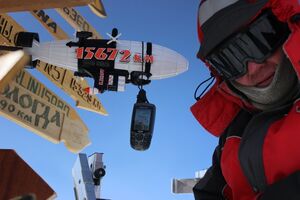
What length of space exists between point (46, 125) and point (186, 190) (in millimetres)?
1614

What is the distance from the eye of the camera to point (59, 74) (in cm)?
435

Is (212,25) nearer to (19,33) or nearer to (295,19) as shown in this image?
(295,19)

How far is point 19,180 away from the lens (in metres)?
0.98

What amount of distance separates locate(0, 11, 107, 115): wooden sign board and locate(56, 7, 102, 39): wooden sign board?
0.15 metres

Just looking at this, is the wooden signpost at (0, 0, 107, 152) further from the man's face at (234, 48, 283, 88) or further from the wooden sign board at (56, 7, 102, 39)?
the man's face at (234, 48, 283, 88)

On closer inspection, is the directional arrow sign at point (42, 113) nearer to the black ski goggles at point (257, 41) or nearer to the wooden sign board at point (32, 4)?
the wooden sign board at point (32, 4)

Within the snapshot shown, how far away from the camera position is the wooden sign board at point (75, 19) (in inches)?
176

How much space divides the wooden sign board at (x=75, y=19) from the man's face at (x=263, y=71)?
3.13m

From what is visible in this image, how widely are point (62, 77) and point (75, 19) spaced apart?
68cm

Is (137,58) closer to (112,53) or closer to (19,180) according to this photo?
(112,53)

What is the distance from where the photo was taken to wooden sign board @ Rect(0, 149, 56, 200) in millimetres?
970

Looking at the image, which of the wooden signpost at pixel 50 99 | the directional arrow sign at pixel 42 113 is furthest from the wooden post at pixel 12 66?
the directional arrow sign at pixel 42 113

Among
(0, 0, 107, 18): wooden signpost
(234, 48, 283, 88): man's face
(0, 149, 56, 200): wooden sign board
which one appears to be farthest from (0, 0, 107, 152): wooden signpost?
(0, 149, 56, 200): wooden sign board

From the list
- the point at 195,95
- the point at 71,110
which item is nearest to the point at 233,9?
the point at 195,95
